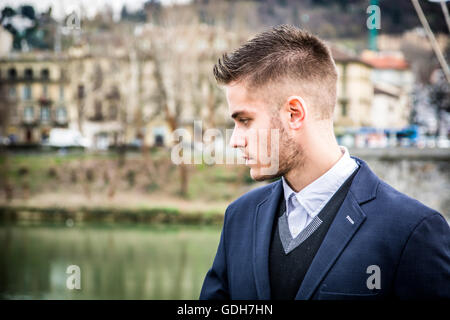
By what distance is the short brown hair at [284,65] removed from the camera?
5.11 ft

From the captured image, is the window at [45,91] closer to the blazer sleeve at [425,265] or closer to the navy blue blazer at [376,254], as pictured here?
the navy blue blazer at [376,254]

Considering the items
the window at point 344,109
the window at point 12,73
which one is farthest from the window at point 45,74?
the window at point 344,109

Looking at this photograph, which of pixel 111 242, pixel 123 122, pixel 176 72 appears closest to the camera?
pixel 111 242

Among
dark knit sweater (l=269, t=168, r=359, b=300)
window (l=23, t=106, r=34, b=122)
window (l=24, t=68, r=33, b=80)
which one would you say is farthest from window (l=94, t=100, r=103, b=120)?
dark knit sweater (l=269, t=168, r=359, b=300)

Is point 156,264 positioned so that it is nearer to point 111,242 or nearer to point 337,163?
point 111,242

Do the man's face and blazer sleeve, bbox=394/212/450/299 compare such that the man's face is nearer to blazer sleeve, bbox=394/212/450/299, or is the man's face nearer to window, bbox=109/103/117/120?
blazer sleeve, bbox=394/212/450/299

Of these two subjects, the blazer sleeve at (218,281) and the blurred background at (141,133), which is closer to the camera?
the blazer sleeve at (218,281)

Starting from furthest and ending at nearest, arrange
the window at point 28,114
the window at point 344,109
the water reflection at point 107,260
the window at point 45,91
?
1. the window at point 344,109
2. the window at point 28,114
3. the window at point 45,91
4. the water reflection at point 107,260

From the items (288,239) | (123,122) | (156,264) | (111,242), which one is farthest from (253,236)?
(123,122)

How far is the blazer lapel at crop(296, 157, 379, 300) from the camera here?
4.60 feet

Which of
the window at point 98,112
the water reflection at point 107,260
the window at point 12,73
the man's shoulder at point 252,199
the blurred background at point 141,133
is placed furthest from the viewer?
Answer: the window at point 98,112

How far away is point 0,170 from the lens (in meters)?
25.2

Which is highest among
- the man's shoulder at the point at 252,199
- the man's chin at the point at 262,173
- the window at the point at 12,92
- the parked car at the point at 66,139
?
the window at the point at 12,92
